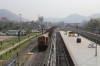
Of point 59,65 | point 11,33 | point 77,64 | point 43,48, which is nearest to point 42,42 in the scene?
point 43,48

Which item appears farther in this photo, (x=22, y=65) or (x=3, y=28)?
(x=3, y=28)

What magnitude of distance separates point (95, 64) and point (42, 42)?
16573 millimetres

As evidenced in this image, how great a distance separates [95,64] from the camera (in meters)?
19.6

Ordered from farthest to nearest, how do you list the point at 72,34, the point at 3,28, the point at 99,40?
the point at 3,28
the point at 72,34
the point at 99,40

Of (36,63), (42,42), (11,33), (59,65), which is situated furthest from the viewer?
(11,33)

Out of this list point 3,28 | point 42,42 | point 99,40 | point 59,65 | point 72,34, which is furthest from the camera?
point 3,28

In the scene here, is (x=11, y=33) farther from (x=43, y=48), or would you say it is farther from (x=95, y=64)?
(x=95, y=64)

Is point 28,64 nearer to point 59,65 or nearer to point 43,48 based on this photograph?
point 59,65

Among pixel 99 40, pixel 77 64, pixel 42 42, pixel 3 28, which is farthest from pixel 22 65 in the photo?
pixel 3 28

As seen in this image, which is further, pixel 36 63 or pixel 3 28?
pixel 3 28

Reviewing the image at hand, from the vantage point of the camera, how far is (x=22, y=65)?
23250mm

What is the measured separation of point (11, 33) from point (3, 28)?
34.7 meters

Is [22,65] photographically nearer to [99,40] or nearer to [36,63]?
[36,63]

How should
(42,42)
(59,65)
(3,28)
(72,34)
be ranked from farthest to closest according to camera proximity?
(3,28) → (72,34) → (42,42) → (59,65)
